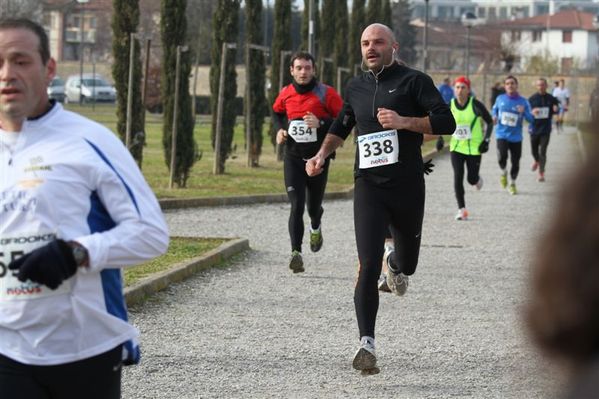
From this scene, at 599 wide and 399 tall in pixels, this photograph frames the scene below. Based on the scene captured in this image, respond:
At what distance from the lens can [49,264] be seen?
12.6ft

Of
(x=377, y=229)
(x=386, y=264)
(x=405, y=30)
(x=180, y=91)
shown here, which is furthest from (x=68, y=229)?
(x=405, y=30)

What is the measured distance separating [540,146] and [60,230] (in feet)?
81.1

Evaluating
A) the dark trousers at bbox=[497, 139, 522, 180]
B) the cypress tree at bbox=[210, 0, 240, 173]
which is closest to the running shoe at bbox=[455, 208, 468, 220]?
the dark trousers at bbox=[497, 139, 522, 180]

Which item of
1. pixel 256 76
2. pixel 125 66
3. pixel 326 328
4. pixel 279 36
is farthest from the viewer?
pixel 279 36

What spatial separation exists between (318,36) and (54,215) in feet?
127

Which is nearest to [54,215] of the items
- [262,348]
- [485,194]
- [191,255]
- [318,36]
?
[262,348]

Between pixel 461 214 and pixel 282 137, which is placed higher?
pixel 282 137

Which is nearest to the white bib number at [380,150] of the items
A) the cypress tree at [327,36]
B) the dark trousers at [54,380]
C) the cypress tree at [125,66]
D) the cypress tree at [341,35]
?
the dark trousers at [54,380]

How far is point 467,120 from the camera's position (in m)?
20.0

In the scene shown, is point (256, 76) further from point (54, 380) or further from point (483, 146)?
point (54, 380)

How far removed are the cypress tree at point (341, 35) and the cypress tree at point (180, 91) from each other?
64.3 feet

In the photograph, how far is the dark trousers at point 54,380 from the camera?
159 inches

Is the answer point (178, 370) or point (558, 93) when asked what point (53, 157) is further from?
point (558, 93)

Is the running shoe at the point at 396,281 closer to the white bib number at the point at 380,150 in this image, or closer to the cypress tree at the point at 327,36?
the white bib number at the point at 380,150
